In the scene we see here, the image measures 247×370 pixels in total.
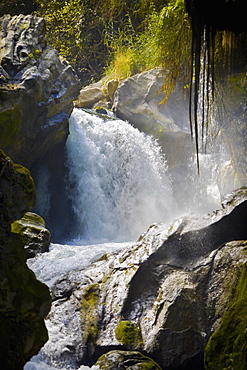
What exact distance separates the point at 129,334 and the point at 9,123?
521cm

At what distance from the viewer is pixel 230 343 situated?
260cm

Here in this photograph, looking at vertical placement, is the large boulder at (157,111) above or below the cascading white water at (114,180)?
above

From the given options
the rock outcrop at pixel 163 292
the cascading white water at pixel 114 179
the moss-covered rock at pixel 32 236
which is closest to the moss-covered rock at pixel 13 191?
the rock outcrop at pixel 163 292

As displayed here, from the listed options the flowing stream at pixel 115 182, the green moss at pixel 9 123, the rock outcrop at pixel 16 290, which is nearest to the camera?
the rock outcrop at pixel 16 290

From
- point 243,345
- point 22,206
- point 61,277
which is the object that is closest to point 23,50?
point 61,277

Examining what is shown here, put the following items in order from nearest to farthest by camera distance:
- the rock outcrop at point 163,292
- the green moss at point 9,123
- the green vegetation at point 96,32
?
the rock outcrop at point 163,292 → the green moss at point 9,123 → the green vegetation at point 96,32

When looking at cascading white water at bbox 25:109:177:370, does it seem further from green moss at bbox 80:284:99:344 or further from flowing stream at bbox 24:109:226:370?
green moss at bbox 80:284:99:344

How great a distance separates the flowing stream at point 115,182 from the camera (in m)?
10.1

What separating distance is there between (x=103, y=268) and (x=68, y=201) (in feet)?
17.5

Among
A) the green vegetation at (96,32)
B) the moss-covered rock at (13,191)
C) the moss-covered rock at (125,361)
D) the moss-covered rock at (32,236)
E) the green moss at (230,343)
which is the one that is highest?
the green vegetation at (96,32)

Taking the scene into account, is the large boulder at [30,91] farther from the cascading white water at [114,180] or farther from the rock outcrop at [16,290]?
the rock outcrop at [16,290]

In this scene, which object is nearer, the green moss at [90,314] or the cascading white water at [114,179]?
the green moss at [90,314]

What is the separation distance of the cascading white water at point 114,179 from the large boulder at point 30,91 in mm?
922

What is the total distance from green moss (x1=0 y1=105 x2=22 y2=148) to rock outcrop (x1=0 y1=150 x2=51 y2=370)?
17.0 ft
